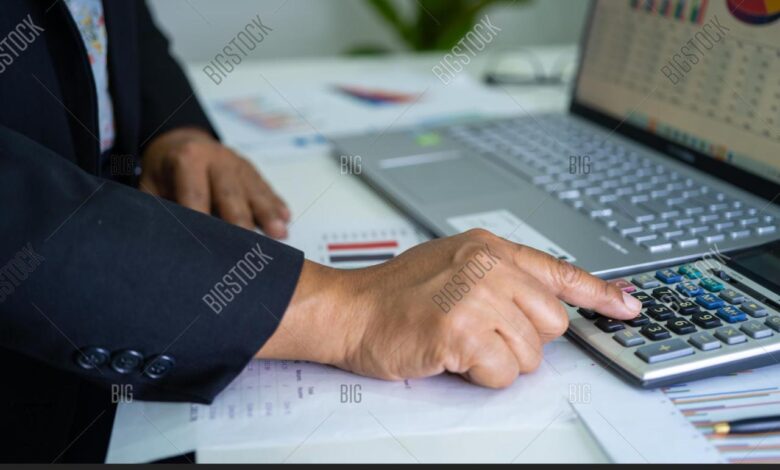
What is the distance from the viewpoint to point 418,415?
60cm

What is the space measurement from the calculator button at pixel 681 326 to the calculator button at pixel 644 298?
4 cm

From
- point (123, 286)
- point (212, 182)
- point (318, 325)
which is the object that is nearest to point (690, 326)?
point (318, 325)

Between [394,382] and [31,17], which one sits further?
[31,17]

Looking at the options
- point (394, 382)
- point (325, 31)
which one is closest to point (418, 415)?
point (394, 382)

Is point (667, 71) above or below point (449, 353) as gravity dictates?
above

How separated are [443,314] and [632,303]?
17 cm

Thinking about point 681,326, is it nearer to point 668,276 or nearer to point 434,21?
point 668,276

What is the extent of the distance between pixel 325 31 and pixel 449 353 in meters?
2.55

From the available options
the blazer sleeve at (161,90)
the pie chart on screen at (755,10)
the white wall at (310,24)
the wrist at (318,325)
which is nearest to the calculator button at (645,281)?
the wrist at (318,325)

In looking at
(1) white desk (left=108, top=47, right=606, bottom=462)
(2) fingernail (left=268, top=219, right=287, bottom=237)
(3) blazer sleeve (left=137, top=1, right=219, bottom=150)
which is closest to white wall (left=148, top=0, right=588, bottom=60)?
(1) white desk (left=108, top=47, right=606, bottom=462)

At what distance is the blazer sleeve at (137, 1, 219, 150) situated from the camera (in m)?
1.19

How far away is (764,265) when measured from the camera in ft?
2.43

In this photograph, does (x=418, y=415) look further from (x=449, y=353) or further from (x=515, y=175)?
(x=515, y=175)

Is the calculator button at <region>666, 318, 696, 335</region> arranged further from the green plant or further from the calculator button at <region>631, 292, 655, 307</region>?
the green plant
